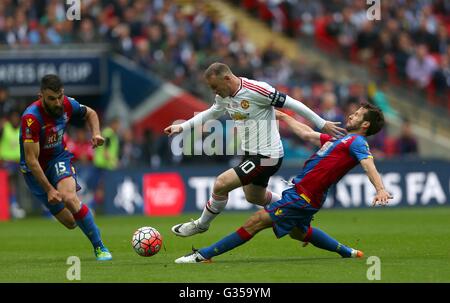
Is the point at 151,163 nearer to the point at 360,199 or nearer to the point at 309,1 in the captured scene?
the point at 360,199

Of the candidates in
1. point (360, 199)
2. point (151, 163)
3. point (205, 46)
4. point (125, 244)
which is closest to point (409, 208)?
point (360, 199)

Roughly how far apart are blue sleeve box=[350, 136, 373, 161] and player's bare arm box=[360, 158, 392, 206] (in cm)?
7

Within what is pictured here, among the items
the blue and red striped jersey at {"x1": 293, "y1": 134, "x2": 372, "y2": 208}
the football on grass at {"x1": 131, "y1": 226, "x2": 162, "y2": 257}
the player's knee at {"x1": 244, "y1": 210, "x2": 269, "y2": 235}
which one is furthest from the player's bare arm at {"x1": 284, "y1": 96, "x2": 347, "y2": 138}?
the football on grass at {"x1": 131, "y1": 226, "x2": 162, "y2": 257}

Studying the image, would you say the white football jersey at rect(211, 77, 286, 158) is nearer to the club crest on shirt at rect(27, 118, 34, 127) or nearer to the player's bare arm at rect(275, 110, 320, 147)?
the player's bare arm at rect(275, 110, 320, 147)

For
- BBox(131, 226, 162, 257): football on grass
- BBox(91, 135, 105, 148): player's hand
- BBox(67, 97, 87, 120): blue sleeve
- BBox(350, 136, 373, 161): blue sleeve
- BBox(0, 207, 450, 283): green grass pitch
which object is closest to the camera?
BBox(0, 207, 450, 283): green grass pitch

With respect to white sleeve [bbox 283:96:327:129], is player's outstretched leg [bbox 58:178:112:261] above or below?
below

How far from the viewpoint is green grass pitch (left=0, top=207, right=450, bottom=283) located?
10484 millimetres

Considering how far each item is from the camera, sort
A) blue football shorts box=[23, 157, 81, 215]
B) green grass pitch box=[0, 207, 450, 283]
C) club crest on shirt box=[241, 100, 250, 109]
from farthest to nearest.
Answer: club crest on shirt box=[241, 100, 250, 109]
blue football shorts box=[23, 157, 81, 215]
green grass pitch box=[0, 207, 450, 283]

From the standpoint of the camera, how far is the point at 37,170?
12.1 metres

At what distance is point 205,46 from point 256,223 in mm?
17151

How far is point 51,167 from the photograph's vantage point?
41.5 feet

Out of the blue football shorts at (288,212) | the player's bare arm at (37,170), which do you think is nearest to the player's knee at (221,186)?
the blue football shorts at (288,212)

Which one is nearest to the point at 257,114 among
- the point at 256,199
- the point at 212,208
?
the point at 256,199

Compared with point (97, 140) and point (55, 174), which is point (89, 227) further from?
point (97, 140)
